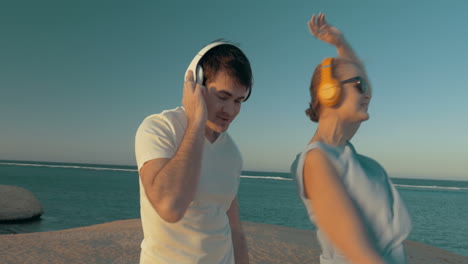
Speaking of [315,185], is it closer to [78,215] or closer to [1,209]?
[1,209]

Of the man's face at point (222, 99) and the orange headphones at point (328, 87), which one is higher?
the orange headphones at point (328, 87)

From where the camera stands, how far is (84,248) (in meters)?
9.87

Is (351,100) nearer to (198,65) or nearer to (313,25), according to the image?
(313,25)

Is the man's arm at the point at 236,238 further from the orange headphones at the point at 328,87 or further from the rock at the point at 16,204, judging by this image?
the rock at the point at 16,204

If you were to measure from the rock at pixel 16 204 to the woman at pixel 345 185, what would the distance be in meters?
20.3

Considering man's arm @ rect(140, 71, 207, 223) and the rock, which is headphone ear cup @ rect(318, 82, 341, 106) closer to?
man's arm @ rect(140, 71, 207, 223)

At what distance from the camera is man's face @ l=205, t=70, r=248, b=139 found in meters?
1.75

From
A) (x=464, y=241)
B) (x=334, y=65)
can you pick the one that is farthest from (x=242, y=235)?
(x=464, y=241)

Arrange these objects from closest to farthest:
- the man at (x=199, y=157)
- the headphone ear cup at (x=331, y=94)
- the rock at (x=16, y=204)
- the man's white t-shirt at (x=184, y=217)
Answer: the headphone ear cup at (x=331, y=94)
the man at (x=199, y=157)
the man's white t-shirt at (x=184, y=217)
the rock at (x=16, y=204)

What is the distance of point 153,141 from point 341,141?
0.79 metres

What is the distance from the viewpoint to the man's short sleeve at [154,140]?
5.24 feet

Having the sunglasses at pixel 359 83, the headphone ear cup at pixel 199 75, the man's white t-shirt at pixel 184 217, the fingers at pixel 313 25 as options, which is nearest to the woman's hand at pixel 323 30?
the fingers at pixel 313 25

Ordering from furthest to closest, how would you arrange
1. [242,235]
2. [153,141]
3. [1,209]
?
→ [1,209], [242,235], [153,141]

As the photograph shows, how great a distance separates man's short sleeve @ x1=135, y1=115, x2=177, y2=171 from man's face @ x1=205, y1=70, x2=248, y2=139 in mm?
203
